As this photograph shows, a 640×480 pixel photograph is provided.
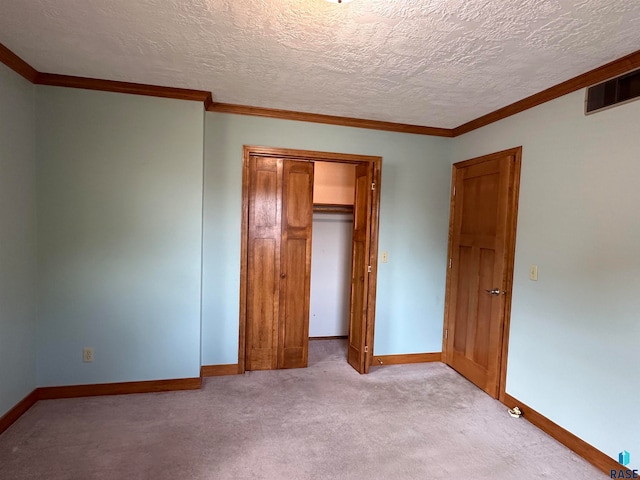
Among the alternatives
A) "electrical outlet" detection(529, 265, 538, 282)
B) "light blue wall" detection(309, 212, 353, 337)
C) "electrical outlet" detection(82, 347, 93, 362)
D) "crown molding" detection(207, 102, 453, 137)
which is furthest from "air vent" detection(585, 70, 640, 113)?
"electrical outlet" detection(82, 347, 93, 362)

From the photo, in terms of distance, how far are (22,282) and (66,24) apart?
5.89 feet

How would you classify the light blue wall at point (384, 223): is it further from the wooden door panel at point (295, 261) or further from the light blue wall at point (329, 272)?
the light blue wall at point (329, 272)

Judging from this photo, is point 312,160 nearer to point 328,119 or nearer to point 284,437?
point 328,119

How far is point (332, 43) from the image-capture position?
200 cm

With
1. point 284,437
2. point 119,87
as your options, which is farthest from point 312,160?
point 284,437

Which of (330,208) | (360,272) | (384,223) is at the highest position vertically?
(330,208)

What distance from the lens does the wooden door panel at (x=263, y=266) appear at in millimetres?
3338

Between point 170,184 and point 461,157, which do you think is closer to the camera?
point 170,184

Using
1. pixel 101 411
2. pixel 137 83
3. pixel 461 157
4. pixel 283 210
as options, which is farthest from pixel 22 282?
pixel 461 157

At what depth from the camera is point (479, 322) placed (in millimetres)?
3248

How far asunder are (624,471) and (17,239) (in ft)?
13.7

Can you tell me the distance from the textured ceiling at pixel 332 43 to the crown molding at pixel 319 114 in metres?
0.07

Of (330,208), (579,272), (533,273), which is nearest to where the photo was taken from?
(579,272)

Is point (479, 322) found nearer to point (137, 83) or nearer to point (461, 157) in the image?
point (461, 157)
